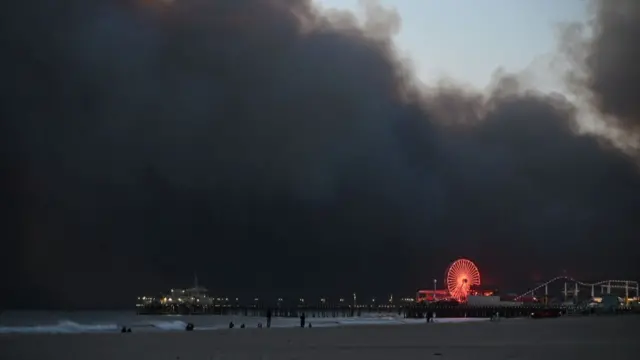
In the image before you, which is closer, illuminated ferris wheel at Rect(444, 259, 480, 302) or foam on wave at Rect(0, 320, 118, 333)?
foam on wave at Rect(0, 320, 118, 333)

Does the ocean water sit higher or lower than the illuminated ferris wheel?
lower

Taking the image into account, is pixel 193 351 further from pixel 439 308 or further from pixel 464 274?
pixel 464 274

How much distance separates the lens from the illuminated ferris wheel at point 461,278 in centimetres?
16800

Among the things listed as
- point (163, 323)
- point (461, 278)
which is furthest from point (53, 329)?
point (461, 278)

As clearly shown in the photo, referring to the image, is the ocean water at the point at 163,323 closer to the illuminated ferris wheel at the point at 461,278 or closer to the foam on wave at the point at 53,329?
the foam on wave at the point at 53,329

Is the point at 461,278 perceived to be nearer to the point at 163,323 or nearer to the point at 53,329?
the point at 163,323

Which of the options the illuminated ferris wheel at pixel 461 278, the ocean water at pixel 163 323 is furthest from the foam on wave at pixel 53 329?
the illuminated ferris wheel at pixel 461 278

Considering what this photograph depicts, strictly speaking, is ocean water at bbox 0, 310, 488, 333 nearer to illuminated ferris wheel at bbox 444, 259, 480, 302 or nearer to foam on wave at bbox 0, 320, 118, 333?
foam on wave at bbox 0, 320, 118, 333

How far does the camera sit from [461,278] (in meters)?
169

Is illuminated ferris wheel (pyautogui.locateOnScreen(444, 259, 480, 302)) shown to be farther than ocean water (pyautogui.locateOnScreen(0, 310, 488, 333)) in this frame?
Yes

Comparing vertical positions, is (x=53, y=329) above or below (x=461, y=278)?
below

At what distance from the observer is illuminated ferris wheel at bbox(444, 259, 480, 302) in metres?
168

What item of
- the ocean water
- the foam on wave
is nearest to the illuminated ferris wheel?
the ocean water

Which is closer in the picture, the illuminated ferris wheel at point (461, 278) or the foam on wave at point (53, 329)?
the foam on wave at point (53, 329)
